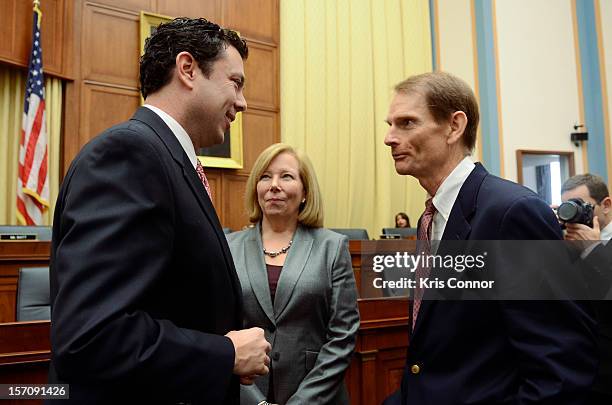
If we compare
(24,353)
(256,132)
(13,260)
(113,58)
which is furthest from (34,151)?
(24,353)

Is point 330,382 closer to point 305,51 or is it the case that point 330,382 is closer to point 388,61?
point 305,51

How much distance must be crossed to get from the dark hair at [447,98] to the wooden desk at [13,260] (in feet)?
11.1

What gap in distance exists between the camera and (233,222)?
22.3 feet

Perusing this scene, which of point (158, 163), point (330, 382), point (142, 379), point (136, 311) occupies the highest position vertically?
point (158, 163)

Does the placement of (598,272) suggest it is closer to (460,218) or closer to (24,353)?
(460,218)

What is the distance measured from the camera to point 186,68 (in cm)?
122

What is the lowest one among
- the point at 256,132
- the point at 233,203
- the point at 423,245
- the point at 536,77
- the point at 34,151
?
the point at 423,245

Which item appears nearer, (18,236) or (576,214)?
(576,214)

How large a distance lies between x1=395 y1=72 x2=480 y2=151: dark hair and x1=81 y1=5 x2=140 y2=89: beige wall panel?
17.8 ft

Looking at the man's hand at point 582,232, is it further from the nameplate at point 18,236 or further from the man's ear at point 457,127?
the nameplate at point 18,236

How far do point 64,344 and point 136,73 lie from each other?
5.96 m

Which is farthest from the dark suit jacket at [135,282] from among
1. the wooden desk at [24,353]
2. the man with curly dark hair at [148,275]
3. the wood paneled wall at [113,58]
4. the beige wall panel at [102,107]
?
the beige wall panel at [102,107]

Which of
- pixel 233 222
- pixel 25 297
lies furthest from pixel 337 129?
pixel 25 297

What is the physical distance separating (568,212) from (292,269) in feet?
3.91
